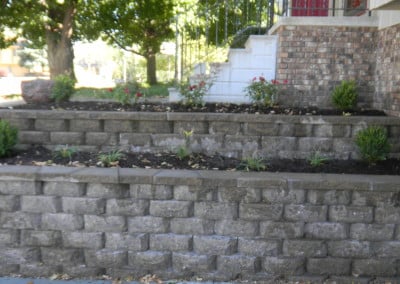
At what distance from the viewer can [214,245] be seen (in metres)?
3.88

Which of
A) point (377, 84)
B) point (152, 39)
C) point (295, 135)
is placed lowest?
point (295, 135)

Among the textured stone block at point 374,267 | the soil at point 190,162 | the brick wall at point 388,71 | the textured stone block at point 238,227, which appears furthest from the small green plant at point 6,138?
the brick wall at point 388,71

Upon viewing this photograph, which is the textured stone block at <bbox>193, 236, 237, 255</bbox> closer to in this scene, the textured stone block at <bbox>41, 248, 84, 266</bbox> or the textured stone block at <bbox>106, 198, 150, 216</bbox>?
the textured stone block at <bbox>106, 198, 150, 216</bbox>

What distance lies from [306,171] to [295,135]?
2.27 ft

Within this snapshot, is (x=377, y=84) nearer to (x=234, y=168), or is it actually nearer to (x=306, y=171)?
(x=306, y=171)

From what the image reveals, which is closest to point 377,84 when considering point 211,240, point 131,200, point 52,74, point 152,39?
point 211,240

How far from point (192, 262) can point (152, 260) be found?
0.38 meters

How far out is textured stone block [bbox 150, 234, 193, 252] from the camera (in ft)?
12.8

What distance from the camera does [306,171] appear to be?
14.7ft

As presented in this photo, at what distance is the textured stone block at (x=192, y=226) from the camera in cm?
388

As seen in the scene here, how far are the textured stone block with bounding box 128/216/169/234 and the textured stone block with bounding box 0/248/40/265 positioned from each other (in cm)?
98

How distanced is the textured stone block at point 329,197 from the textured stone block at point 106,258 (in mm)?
1810

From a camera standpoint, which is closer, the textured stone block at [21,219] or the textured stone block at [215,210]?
the textured stone block at [215,210]

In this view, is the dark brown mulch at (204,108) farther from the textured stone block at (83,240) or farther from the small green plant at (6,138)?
the textured stone block at (83,240)
